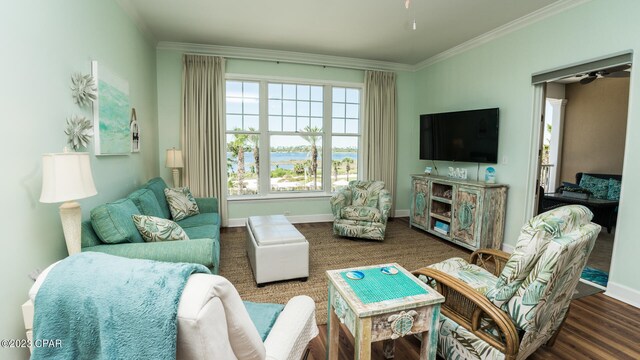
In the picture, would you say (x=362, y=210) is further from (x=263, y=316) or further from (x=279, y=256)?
(x=263, y=316)

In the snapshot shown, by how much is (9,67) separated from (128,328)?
1648mm

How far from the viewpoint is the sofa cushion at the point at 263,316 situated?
1.42m

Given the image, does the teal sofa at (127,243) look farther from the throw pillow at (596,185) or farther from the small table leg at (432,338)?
the throw pillow at (596,185)

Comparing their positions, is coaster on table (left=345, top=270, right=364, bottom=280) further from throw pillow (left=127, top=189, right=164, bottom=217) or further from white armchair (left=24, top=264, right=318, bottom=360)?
throw pillow (left=127, top=189, right=164, bottom=217)

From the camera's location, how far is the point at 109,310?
0.74m

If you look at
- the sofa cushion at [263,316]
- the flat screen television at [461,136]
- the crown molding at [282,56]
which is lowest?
the sofa cushion at [263,316]

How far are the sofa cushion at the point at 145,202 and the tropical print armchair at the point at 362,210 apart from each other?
2294mm

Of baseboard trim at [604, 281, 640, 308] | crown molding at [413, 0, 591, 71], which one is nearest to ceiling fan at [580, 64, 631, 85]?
crown molding at [413, 0, 591, 71]

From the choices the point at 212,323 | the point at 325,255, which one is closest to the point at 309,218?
the point at 325,255

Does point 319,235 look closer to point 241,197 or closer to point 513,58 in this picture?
point 241,197

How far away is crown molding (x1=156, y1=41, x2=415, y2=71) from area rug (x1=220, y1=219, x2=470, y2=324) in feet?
9.06

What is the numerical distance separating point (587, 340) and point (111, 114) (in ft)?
13.8

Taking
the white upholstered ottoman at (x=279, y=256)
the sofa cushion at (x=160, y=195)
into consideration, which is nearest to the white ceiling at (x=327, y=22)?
the sofa cushion at (x=160, y=195)

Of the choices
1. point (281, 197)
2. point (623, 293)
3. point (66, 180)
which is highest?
point (66, 180)
